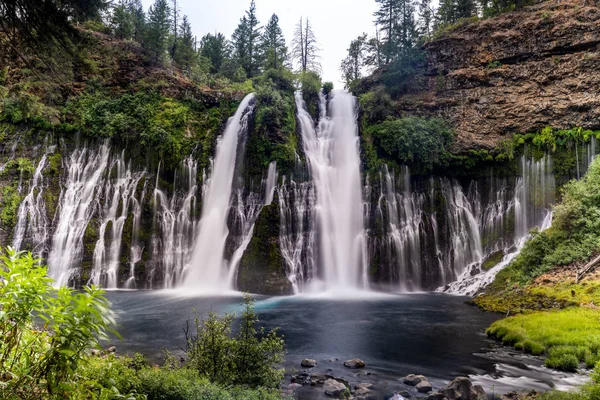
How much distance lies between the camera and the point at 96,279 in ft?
80.1

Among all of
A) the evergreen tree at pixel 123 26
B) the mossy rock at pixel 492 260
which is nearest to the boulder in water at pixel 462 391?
the mossy rock at pixel 492 260

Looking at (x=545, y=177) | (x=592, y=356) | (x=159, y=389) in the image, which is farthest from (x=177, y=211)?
(x=545, y=177)

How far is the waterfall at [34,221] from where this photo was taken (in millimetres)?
24859

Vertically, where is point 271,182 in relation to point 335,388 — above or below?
above

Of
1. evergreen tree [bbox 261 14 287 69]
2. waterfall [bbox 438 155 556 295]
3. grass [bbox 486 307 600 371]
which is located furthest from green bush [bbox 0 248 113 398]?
evergreen tree [bbox 261 14 287 69]

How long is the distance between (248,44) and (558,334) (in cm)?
5136

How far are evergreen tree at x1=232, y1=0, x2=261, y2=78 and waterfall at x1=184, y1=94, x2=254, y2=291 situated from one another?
77.1ft

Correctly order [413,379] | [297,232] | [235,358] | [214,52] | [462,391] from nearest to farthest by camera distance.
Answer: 1. [235,358]
2. [462,391]
3. [413,379]
4. [297,232]
5. [214,52]

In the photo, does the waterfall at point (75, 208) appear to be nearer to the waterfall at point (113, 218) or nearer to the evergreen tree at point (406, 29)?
the waterfall at point (113, 218)

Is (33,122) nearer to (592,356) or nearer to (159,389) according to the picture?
(159,389)

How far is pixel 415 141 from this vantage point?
28719 mm

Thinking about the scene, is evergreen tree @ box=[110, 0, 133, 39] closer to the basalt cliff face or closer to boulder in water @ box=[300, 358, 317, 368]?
the basalt cliff face

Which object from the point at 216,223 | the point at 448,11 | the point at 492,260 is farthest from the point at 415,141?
the point at 448,11

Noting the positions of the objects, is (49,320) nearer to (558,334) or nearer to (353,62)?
(558,334)
